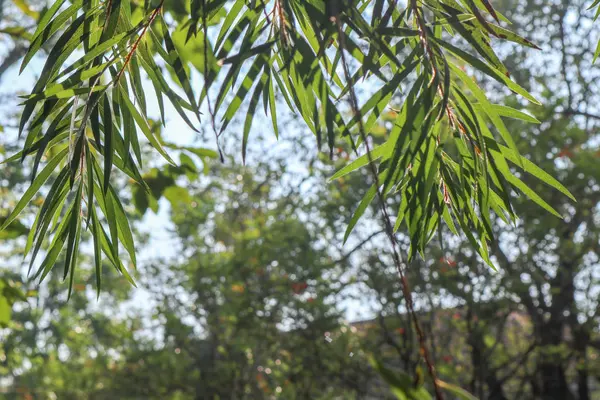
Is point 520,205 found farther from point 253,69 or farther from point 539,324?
point 253,69

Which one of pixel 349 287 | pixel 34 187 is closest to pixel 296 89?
pixel 34 187

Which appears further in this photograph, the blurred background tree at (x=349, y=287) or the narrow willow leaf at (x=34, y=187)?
the blurred background tree at (x=349, y=287)

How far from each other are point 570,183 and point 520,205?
0.48 metres

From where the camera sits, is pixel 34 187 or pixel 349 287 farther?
pixel 349 287

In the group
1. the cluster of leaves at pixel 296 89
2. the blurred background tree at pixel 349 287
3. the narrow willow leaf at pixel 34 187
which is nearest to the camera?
the cluster of leaves at pixel 296 89

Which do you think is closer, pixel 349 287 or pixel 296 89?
pixel 296 89

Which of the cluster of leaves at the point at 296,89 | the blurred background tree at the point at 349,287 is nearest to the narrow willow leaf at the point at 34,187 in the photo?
the cluster of leaves at the point at 296,89

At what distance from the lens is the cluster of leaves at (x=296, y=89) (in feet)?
4.00

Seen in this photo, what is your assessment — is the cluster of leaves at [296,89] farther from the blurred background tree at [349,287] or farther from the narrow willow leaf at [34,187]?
the blurred background tree at [349,287]

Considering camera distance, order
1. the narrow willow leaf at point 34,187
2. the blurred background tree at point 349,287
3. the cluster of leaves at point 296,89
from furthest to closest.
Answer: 1. the blurred background tree at point 349,287
2. the narrow willow leaf at point 34,187
3. the cluster of leaves at point 296,89

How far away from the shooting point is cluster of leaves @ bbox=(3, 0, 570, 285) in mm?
1219

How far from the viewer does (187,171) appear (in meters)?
2.57

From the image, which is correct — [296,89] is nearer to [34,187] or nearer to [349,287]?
[34,187]

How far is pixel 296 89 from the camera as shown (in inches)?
55.1
